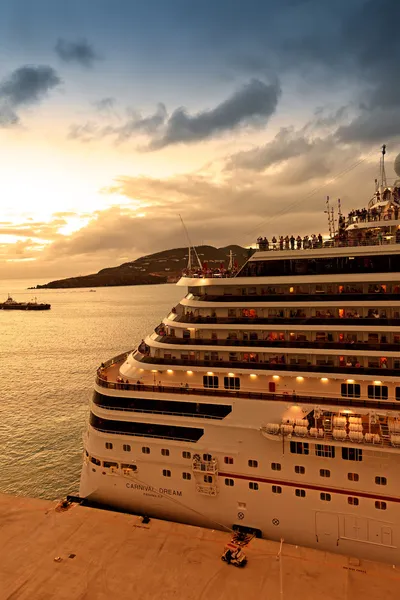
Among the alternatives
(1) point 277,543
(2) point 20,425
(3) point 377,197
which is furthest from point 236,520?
(2) point 20,425

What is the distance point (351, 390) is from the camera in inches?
632

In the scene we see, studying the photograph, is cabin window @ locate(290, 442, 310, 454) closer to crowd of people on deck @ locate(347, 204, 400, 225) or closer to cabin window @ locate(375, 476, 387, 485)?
cabin window @ locate(375, 476, 387, 485)

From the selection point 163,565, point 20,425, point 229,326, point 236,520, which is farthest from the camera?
point 20,425

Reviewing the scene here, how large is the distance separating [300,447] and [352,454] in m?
1.82

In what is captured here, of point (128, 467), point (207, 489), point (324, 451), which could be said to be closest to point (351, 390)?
point (324, 451)

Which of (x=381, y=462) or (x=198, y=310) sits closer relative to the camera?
(x=381, y=462)

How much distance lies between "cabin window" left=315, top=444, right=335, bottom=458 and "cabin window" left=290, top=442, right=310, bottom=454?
1.07 ft

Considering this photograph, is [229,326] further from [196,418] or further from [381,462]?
[381,462]

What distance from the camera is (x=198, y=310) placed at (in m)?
18.6

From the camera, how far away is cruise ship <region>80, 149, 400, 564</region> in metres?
14.9

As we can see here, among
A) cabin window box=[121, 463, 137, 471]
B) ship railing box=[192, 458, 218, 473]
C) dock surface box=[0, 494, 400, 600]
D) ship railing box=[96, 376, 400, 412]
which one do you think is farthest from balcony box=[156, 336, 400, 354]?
dock surface box=[0, 494, 400, 600]

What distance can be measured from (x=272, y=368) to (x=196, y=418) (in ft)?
12.1

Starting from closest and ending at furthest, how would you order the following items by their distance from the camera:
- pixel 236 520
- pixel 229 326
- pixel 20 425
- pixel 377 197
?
pixel 236 520 → pixel 229 326 → pixel 377 197 → pixel 20 425

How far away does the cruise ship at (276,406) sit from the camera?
1491 centimetres
